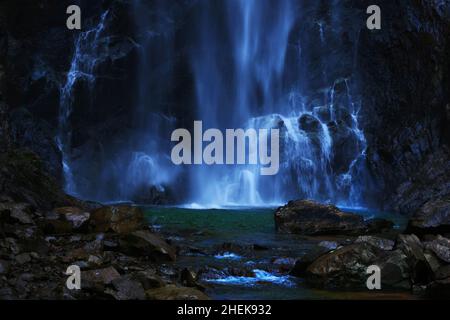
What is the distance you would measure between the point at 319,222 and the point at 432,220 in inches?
232

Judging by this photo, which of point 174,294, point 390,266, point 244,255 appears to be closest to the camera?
point 174,294

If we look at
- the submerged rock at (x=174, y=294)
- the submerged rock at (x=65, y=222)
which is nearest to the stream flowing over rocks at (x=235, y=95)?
the submerged rock at (x=65, y=222)

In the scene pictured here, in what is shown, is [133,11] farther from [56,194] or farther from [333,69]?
[56,194]

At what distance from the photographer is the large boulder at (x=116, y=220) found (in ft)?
57.4

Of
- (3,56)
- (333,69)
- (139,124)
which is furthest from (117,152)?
(333,69)

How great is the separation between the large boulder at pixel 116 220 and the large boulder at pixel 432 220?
8445 millimetres

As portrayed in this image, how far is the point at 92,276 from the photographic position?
11.3 meters

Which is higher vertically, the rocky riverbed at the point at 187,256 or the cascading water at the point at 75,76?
the cascading water at the point at 75,76

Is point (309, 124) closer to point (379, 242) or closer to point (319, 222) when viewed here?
point (319, 222)

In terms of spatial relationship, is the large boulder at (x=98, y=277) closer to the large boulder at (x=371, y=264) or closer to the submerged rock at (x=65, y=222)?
the large boulder at (x=371, y=264)

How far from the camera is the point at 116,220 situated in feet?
58.6

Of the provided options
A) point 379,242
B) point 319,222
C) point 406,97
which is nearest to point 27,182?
point 319,222

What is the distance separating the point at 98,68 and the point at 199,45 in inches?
363

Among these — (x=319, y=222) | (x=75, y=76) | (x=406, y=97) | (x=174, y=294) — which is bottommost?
(x=174, y=294)
